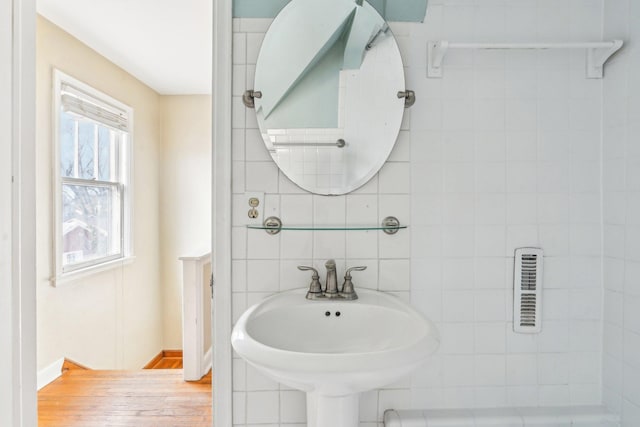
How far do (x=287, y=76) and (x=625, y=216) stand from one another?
1229mm

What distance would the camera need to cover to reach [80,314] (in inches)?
108

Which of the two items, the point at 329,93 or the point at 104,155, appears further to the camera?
the point at 104,155

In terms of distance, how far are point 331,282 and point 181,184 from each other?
3041mm

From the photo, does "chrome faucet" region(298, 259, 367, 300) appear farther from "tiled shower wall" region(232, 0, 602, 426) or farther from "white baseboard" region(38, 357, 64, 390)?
"white baseboard" region(38, 357, 64, 390)

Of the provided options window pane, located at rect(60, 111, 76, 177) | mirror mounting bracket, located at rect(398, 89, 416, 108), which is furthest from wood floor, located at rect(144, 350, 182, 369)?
mirror mounting bracket, located at rect(398, 89, 416, 108)

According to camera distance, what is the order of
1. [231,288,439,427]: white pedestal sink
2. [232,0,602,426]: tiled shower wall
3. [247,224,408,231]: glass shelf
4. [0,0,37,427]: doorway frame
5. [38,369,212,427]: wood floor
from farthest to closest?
[38,369,212,427]: wood floor, [232,0,602,426]: tiled shower wall, [247,224,408,231]: glass shelf, [0,0,37,427]: doorway frame, [231,288,439,427]: white pedestal sink

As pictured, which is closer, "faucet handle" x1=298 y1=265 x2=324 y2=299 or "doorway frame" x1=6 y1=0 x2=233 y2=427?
"doorway frame" x1=6 y1=0 x2=233 y2=427

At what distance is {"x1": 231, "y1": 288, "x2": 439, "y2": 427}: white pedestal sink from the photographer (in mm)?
867

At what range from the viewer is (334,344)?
1.28m

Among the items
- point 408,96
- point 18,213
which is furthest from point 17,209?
point 408,96

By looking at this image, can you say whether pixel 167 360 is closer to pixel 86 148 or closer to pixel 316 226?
pixel 86 148

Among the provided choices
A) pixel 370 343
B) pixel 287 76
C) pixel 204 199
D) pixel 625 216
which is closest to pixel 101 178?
pixel 204 199

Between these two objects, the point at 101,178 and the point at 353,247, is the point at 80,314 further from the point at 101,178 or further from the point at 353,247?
the point at 353,247

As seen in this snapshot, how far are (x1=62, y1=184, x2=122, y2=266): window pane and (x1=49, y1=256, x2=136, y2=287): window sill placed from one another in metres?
0.08
